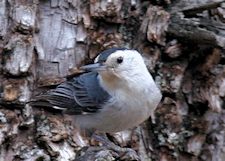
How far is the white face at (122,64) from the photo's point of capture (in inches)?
→ 126

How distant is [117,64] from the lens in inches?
127

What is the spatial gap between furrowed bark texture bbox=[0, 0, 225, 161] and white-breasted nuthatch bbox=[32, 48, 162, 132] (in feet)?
0.46

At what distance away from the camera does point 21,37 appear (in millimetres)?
3420

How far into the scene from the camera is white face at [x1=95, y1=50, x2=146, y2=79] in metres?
3.21

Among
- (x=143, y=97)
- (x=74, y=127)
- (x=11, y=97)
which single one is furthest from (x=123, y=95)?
(x=11, y=97)

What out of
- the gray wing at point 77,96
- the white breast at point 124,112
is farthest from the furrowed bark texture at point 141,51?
the white breast at point 124,112

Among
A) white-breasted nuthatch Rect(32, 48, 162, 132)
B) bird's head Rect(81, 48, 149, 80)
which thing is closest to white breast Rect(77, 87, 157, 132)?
white-breasted nuthatch Rect(32, 48, 162, 132)

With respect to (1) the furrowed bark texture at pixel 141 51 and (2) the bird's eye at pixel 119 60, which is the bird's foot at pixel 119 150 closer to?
(1) the furrowed bark texture at pixel 141 51

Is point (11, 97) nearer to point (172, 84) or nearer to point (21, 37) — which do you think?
point (21, 37)

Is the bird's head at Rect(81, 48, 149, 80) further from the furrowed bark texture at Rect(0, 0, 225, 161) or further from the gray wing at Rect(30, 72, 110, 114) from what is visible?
the furrowed bark texture at Rect(0, 0, 225, 161)

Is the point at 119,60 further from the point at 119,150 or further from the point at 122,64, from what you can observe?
the point at 119,150

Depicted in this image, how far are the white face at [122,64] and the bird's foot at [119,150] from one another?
0.35 m

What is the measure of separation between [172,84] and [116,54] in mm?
536

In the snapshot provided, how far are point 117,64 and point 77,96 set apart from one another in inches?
15.7
